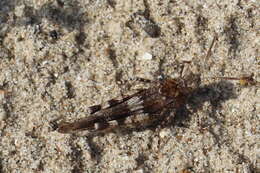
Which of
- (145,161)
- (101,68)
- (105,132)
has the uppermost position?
(101,68)

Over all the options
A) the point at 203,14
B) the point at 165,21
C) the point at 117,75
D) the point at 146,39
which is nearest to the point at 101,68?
the point at 117,75

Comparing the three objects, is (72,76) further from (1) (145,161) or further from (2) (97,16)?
(1) (145,161)

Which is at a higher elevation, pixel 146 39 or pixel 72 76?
pixel 146 39

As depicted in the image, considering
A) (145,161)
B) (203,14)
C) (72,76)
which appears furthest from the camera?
(203,14)
